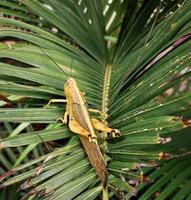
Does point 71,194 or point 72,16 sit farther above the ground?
point 72,16

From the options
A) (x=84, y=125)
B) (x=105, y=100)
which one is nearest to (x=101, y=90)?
(x=105, y=100)

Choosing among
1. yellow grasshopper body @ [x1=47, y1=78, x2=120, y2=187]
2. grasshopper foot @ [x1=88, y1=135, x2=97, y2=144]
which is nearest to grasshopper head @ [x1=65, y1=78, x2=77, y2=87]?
yellow grasshopper body @ [x1=47, y1=78, x2=120, y2=187]

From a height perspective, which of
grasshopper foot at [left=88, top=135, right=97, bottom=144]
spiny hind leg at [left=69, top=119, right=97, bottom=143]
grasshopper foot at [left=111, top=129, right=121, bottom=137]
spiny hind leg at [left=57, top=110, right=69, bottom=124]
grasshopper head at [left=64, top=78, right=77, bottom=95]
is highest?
grasshopper head at [left=64, top=78, right=77, bottom=95]

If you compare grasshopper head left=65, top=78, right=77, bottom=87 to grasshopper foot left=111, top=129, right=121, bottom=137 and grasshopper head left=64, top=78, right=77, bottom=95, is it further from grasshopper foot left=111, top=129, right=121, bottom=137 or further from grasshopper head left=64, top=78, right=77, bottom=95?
grasshopper foot left=111, top=129, right=121, bottom=137

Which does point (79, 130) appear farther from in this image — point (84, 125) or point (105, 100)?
point (105, 100)

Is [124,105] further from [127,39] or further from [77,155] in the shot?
[127,39]

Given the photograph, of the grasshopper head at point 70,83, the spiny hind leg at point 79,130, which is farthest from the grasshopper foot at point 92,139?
the grasshopper head at point 70,83

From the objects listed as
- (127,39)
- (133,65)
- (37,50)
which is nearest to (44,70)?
(37,50)

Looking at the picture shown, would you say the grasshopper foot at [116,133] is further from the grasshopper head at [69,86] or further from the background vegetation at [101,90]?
the grasshopper head at [69,86]
